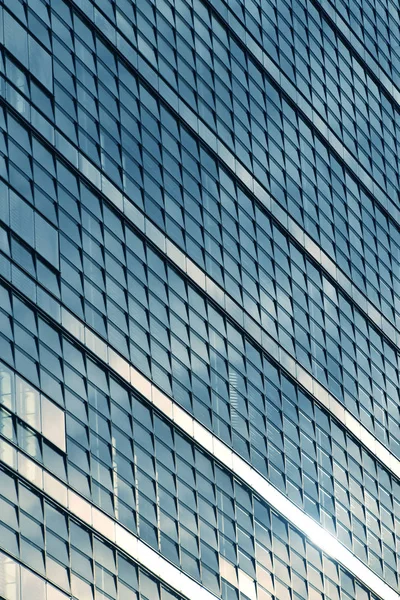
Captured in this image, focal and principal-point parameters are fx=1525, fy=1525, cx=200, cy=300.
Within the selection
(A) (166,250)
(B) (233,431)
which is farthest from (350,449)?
(A) (166,250)

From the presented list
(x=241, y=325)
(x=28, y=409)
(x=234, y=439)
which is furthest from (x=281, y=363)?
(x=28, y=409)

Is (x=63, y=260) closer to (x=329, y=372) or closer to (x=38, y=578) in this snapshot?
(x=38, y=578)

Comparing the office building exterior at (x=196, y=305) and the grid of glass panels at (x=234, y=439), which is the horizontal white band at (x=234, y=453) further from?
the grid of glass panels at (x=234, y=439)

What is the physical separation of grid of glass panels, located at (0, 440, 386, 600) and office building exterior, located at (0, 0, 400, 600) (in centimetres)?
8

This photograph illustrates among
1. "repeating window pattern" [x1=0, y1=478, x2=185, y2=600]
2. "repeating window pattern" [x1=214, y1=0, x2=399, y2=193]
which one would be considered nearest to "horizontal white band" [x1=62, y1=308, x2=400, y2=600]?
"repeating window pattern" [x1=0, y1=478, x2=185, y2=600]

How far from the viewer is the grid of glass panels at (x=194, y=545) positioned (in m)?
39.9

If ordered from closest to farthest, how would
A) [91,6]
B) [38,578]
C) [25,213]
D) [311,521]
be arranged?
[38,578] < [25,213] < [91,6] < [311,521]

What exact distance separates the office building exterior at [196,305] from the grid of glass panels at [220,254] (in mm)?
82

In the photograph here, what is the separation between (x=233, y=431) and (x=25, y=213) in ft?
38.4

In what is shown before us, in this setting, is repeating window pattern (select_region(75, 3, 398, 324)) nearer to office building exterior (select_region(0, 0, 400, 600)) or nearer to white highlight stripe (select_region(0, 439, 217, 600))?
office building exterior (select_region(0, 0, 400, 600))

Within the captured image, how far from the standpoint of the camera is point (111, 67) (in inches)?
1949

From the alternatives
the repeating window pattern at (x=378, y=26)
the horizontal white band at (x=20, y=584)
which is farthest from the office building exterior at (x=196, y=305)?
the repeating window pattern at (x=378, y=26)

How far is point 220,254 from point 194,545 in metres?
11.0

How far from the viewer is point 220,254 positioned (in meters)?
52.8
